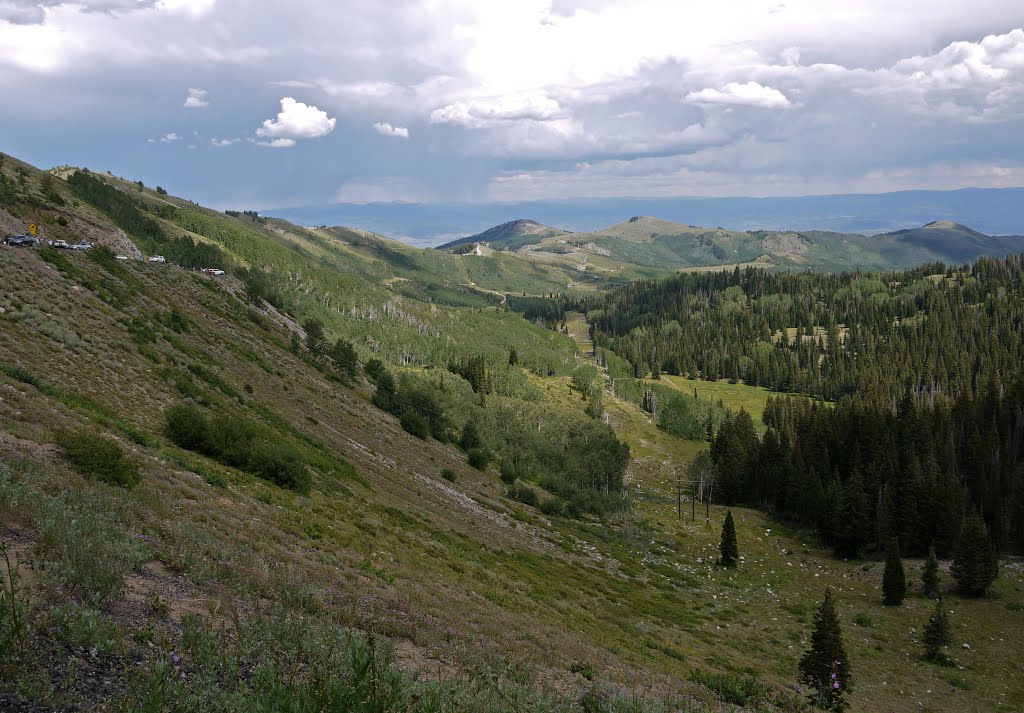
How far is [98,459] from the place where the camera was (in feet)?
63.4

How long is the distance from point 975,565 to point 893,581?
9881mm

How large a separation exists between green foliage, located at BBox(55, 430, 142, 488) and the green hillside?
9 cm

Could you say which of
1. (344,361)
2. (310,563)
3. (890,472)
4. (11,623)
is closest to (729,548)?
(890,472)

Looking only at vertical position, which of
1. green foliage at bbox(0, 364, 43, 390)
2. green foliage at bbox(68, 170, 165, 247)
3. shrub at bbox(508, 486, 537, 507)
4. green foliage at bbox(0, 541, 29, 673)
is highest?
green foliage at bbox(68, 170, 165, 247)

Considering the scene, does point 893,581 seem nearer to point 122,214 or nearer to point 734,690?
point 734,690

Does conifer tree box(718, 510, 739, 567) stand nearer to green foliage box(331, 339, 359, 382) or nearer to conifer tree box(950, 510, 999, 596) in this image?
conifer tree box(950, 510, 999, 596)

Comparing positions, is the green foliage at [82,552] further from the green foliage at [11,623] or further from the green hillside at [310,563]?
the green foliage at [11,623]

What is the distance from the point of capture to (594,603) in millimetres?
45531

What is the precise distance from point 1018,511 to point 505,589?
3717 inches

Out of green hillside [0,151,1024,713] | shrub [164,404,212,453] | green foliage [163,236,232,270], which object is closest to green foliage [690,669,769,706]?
green hillside [0,151,1024,713]

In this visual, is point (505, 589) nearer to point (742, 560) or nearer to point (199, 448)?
point (199, 448)

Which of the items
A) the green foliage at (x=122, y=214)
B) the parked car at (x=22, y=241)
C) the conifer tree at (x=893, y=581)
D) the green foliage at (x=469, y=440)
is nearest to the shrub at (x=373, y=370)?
the green foliage at (x=469, y=440)

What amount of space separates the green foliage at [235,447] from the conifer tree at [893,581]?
70.1 metres

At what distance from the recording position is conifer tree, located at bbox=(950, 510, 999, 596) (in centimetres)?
6744
